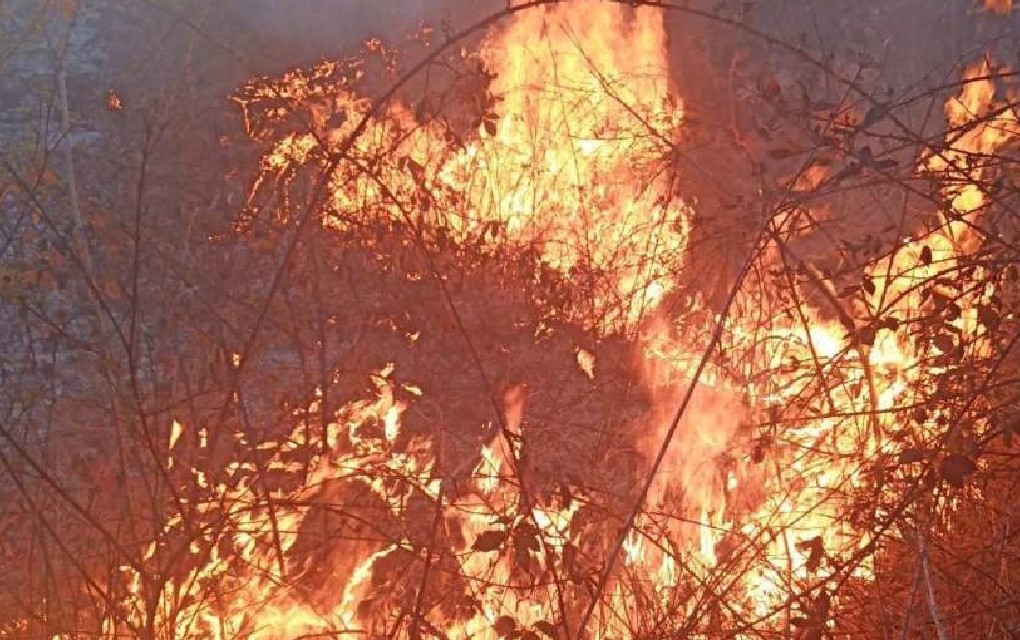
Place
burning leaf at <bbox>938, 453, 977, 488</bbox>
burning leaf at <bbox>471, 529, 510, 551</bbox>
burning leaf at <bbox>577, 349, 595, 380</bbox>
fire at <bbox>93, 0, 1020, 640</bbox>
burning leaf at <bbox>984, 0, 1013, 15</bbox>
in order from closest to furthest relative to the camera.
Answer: burning leaf at <bbox>938, 453, 977, 488</bbox> → burning leaf at <bbox>471, 529, 510, 551</bbox> → fire at <bbox>93, 0, 1020, 640</bbox> → burning leaf at <bbox>984, 0, 1013, 15</bbox> → burning leaf at <bbox>577, 349, 595, 380</bbox>

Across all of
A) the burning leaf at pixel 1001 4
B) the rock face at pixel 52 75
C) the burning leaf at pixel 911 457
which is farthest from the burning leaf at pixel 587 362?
the rock face at pixel 52 75

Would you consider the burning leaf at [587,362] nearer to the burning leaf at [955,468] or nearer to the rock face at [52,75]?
the burning leaf at [955,468]

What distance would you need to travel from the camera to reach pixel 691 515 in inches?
124

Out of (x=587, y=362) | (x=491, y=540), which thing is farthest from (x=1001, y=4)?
(x=491, y=540)

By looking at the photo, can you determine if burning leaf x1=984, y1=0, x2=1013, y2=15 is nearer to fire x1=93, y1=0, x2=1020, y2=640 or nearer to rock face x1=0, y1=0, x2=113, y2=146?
fire x1=93, y1=0, x2=1020, y2=640

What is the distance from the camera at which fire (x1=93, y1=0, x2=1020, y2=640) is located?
7.84ft

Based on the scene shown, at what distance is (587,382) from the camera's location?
4.67 m

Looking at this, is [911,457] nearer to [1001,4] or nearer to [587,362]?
[1001,4]

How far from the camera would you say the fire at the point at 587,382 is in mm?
2389

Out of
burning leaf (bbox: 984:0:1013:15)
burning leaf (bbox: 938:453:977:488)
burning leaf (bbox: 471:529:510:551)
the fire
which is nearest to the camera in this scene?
burning leaf (bbox: 938:453:977:488)

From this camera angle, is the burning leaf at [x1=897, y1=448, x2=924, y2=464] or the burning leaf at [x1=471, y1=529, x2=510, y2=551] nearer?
the burning leaf at [x1=897, y1=448, x2=924, y2=464]

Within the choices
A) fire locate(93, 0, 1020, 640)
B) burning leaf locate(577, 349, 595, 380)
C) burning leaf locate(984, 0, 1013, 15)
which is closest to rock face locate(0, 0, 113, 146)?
fire locate(93, 0, 1020, 640)

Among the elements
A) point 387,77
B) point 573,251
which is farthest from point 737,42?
point 573,251

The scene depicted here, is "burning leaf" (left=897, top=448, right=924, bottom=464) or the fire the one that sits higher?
the fire
